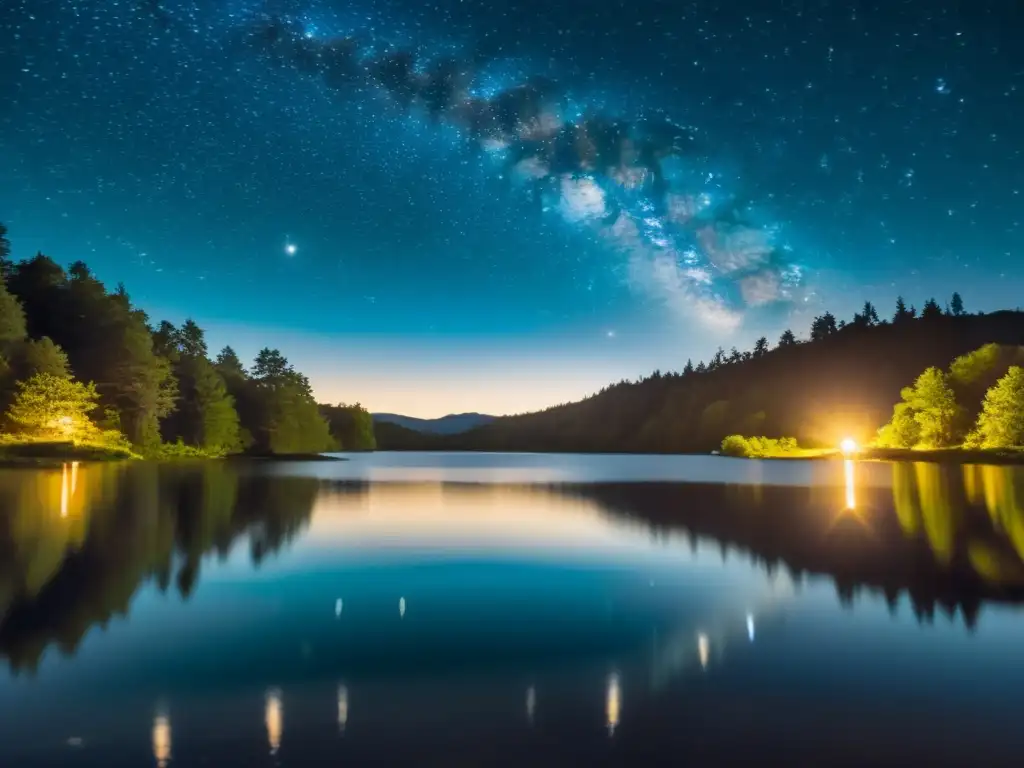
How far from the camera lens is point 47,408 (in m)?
66.1

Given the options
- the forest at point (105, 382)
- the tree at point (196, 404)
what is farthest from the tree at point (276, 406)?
the tree at point (196, 404)

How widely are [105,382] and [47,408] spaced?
51.2 ft

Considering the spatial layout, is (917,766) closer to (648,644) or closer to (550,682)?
(550,682)

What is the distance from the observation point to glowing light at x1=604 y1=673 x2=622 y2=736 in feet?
21.7

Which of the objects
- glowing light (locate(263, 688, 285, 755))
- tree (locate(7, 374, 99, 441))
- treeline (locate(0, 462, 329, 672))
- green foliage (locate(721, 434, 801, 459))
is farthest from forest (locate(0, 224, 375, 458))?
green foliage (locate(721, 434, 801, 459))

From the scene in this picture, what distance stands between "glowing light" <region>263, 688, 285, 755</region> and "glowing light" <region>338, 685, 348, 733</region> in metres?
0.52

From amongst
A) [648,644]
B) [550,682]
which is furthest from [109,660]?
[648,644]

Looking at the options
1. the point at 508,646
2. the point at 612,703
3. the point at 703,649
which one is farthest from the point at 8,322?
the point at 612,703

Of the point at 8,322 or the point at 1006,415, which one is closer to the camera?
the point at 8,322

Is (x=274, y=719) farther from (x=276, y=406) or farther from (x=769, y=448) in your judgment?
(x=769, y=448)

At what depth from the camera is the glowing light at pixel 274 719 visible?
6.18m

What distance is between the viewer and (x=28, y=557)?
15.2 m

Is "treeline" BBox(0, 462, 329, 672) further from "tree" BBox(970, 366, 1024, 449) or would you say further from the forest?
"tree" BBox(970, 366, 1024, 449)

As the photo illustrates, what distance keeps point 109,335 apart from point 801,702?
90.9 metres
